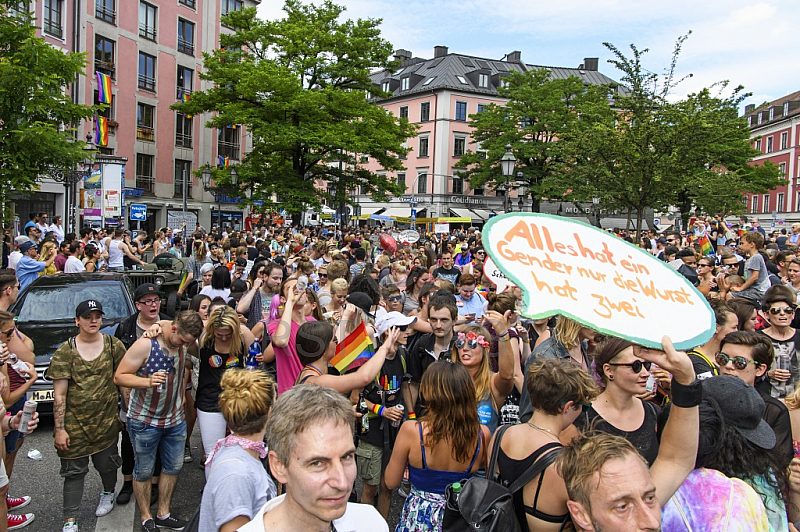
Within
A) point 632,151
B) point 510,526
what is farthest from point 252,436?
point 632,151

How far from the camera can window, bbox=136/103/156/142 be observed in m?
37.7

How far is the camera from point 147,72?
125 feet

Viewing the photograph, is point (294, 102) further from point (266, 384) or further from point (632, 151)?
point (266, 384)

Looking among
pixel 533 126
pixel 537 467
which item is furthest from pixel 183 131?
pixel 537 467

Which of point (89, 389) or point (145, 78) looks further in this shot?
point (145, 78)

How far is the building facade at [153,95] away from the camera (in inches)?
1352

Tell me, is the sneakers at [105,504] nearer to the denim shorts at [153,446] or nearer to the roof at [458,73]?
the denim shorts at [153,446]

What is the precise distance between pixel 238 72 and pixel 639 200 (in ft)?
65.4

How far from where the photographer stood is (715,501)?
240 cm

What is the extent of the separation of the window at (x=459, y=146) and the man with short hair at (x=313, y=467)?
2369 inches

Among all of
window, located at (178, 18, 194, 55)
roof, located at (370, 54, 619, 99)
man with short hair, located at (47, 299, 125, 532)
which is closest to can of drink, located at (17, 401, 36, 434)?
man with short hair, located at (47, 299, 125, 532)

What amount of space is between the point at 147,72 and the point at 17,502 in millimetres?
38774

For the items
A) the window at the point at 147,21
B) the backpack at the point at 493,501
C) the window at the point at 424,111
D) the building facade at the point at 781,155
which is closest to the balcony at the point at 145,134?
the window at the point at 147,21

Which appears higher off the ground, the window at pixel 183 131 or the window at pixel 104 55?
the window at pixel 104 55
